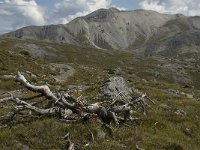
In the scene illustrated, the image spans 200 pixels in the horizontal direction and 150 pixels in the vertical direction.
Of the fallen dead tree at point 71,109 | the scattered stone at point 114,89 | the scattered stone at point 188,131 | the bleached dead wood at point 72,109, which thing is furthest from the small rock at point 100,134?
the scattered stone at point 114,89

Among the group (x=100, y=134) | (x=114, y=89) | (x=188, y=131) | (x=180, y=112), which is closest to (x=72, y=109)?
(x=100, y=134)

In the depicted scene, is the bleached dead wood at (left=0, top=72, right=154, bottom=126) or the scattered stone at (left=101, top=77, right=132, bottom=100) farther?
→ the scattered stone at (left=101, top=77, right=132, bottom=100)

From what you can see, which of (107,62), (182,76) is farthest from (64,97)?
(107,62)

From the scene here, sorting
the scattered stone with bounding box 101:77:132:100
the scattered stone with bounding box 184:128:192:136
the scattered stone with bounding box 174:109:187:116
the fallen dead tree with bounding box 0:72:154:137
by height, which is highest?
the fallen dead tree with bounding box 0:72:154:137

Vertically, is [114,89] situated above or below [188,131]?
above

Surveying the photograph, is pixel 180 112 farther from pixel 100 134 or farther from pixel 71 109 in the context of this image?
pixel 100 134

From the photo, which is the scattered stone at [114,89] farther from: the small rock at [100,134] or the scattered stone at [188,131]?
the small rock at [100,134]

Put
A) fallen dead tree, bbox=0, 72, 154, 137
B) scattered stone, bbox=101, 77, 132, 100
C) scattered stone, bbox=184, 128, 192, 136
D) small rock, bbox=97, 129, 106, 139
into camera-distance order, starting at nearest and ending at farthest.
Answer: small rock, bbox=97, 129, 106, 139 → fallen dead tree, bbox=0, 72, 154, 137 → scattered stone, bbox=184, 128, 192, 136 → scattered stone, bbox=101, 77, 132, 100

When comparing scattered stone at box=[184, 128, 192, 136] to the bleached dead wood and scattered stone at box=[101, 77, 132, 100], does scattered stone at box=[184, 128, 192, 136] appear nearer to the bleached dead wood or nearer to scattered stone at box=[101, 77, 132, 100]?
the bleached dead wood

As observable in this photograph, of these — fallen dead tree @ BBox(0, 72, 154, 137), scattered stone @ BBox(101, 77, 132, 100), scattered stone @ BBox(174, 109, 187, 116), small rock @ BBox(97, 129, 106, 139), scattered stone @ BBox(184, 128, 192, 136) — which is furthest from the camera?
scattered stone @ BBox(101, 77, 132, 100)

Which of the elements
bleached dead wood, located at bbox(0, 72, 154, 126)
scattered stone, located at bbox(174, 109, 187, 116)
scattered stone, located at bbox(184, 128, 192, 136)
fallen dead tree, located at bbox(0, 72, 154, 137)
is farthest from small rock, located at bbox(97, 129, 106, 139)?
scattered stone, located at bbox(174, 109, 187, 116)

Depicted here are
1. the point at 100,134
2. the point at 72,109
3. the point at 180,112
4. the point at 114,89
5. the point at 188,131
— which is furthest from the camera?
the point at 114,89

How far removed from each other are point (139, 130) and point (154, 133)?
3.19 feet

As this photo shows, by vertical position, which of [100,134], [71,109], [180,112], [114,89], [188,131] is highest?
[71,109]
